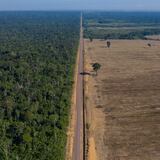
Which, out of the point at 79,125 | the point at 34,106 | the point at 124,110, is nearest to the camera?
the point at 79,125

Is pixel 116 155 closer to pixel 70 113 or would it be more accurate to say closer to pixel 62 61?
pixel 70 113

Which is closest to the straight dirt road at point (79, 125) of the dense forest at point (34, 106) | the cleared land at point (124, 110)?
the cleared land at point (124, 110)

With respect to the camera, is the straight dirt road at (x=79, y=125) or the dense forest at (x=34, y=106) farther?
the straight dirt road at (x=79, y=125)

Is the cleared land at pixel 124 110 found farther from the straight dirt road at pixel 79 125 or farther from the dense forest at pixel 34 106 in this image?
the dense forest at pixel 34 106

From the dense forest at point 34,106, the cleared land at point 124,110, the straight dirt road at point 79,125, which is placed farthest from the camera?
the cleared land at point 124,110

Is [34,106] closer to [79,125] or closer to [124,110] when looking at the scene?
[79,125]

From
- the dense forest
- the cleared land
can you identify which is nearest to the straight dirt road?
the cleared land

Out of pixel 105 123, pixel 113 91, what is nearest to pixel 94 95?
pixel 113 91

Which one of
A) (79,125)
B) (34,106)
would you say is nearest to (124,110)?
(79,125)
